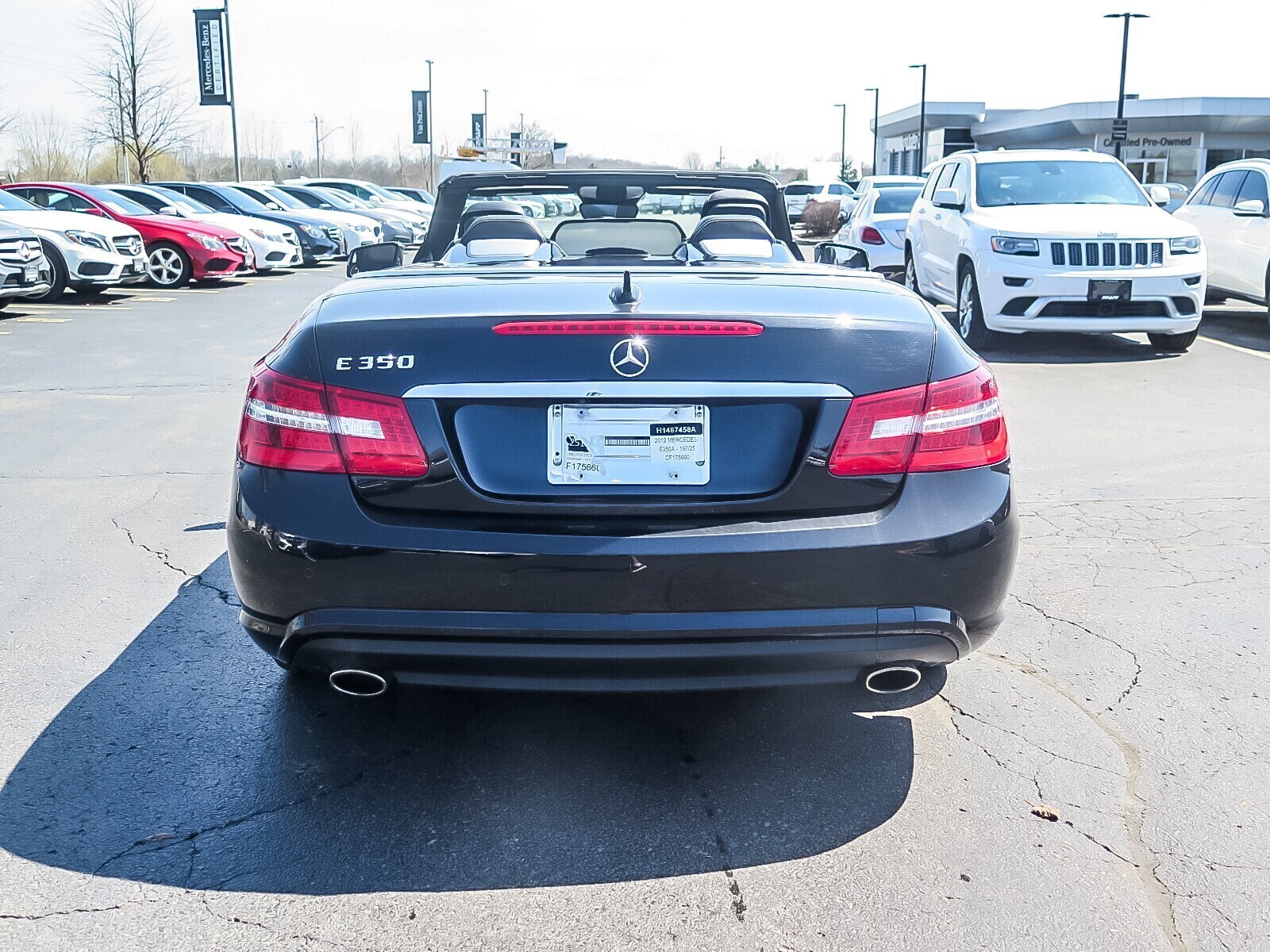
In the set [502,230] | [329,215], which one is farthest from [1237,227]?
[329,215]

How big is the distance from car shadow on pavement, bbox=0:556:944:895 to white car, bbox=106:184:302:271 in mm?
17272

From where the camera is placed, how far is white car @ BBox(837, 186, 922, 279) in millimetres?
16656

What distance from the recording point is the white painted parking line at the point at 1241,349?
35.7 feet

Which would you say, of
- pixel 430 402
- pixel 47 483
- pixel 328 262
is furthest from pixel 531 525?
pixel 328 262

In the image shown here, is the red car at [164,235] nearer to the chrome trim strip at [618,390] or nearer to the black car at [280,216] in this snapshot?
A: the black car at [280,216]

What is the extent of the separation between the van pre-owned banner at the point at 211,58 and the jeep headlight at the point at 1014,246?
119ft

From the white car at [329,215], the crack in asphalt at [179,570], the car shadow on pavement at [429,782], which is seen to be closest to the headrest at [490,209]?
the crack in asphalt at [179,570]

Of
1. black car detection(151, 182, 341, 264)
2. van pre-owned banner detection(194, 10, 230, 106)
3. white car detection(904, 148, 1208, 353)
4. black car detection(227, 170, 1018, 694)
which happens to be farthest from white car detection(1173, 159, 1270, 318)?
van pre-owned banner detection(194, 10, 230, 106)

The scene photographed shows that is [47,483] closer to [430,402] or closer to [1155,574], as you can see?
[430,402]

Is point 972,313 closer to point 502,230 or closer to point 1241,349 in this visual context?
point 1241,349

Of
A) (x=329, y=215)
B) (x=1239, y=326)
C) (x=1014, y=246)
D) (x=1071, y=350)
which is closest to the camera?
(x=1014, y=246)

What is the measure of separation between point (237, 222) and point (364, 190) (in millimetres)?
13256

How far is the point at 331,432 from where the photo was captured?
2.76 m

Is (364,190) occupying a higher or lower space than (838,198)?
higher
